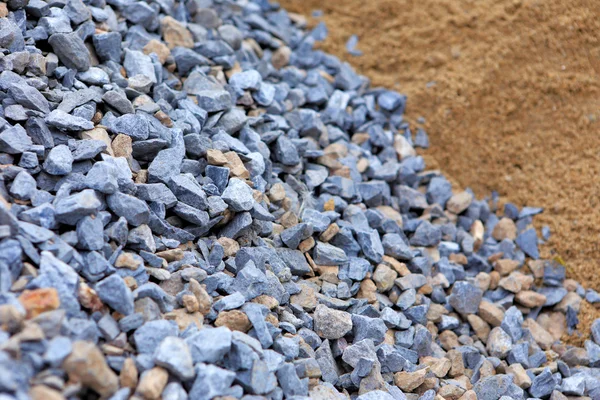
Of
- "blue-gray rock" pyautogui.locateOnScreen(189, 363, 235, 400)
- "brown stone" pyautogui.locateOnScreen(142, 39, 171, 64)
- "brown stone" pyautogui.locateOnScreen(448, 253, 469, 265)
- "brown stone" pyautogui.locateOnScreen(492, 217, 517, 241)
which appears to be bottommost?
"brown stone" pyautogui.locateOnScreen(448, 253, 469, 265)

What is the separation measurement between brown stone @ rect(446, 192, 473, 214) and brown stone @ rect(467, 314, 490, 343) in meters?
0.59

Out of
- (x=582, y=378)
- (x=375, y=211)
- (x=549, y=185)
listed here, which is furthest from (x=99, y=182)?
(x=549, y=185)

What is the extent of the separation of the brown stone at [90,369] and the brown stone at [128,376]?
3cm

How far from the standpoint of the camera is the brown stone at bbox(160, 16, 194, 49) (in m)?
2.77

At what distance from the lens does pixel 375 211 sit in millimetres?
2594

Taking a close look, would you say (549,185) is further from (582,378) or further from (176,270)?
(176,270)

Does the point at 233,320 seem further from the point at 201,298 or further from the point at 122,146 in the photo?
the point at 122,146

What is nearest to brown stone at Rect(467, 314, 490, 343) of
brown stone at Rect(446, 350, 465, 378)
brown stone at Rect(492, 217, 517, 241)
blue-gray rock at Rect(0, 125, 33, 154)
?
brown stone at Rect(446, 350, 465, 378)

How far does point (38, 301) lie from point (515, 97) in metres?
2.36

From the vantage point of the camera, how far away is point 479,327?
2.44m

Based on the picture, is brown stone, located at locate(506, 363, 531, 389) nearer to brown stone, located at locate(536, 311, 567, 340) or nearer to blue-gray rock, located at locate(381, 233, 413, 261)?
brown stone, located at locate(536, 311, 567, 340)

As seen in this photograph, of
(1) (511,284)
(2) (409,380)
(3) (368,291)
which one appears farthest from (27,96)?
(1) (511,284)

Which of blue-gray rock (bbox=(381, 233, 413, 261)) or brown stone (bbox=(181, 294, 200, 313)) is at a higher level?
brown stone (bbox=(181, 294, 200, 313))

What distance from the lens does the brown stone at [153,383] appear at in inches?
59.9
